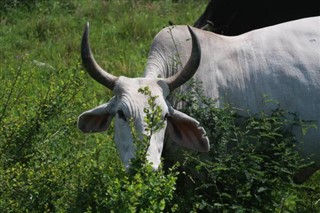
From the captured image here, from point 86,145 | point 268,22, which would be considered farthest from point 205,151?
point 268,22

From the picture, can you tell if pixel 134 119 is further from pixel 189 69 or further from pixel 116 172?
pixel 189 69

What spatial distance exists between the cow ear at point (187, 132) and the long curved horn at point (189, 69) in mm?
192

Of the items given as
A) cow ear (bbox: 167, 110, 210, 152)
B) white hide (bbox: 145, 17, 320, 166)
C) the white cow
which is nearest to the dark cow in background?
the white cow

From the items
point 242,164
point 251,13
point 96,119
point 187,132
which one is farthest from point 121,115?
point 251,13

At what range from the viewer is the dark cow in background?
31.7ft

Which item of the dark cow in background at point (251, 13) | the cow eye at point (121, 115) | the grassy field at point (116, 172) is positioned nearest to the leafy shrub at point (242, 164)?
the grassy field at point (116, 172)

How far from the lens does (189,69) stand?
21.1 ft

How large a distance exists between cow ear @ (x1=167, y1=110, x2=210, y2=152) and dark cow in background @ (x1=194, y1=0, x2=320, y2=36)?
10.4ft

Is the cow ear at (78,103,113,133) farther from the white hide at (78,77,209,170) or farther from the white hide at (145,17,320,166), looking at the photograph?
the white hide at (145,17,320,166)

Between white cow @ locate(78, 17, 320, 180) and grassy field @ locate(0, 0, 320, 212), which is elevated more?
white cow @ locate(78, 17, 320, 180)

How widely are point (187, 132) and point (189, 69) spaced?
422 mm

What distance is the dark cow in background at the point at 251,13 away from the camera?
381 inches

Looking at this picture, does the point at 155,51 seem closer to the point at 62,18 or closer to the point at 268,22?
the point at 268,22

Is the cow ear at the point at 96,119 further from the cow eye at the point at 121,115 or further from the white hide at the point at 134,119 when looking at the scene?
the cow eye at the point at 121,115
